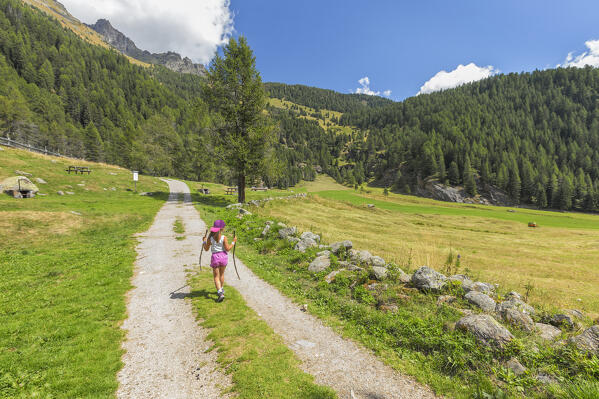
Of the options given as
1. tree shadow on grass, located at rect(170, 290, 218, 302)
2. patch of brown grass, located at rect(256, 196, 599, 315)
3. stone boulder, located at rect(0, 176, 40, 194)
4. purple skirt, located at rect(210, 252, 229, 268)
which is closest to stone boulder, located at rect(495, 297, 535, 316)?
patch of brown grass, located at rect(256, 196, 599, 315)

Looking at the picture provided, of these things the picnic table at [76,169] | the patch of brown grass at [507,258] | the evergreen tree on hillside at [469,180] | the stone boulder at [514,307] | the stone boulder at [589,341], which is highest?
the evergreen tree on hillside at [469,180]

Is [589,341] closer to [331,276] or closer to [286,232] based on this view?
[331,276]

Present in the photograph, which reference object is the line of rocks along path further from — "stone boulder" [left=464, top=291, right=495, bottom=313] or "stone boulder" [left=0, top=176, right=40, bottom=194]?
"stone boulder" [left=0, top=176, right=40, bottom=194]

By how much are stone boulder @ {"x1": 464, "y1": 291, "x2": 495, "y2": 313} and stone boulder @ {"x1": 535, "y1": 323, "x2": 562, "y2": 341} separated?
3.90 ft

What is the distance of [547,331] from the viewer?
7125 mm

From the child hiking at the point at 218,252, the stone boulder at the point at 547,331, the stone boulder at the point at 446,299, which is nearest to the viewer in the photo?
the stone boulder at the point at 547,331

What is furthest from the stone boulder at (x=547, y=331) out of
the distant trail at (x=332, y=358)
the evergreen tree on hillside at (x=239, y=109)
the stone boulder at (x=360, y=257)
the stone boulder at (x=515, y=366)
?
the evergreen tree on hillside at (x=239, y=109)

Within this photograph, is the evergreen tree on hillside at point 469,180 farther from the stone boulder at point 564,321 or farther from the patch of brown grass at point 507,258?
the stone boulder at point 564,321

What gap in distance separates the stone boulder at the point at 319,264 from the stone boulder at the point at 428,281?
4.31 metres

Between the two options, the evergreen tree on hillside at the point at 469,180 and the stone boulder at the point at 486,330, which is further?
the evergreen tree on hillside at the point at 469,180

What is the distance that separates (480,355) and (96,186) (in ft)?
148

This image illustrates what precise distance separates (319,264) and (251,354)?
6842 mm

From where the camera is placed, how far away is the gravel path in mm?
5195

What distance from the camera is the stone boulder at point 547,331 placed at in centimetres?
681
